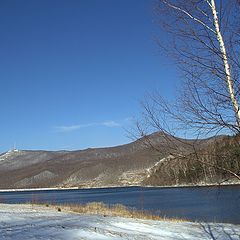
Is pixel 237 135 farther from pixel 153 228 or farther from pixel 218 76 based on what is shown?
pixel 153 228

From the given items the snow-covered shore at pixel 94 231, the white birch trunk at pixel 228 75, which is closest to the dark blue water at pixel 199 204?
the snow-covered shore at pixel 94 231

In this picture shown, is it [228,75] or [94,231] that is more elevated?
[228,75]

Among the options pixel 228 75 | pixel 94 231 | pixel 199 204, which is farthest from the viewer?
pixel 199 204

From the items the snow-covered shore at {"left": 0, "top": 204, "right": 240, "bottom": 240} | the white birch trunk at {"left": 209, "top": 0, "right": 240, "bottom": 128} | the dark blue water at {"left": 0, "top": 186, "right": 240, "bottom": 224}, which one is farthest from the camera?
the dark blue water at {"left": 0, "top": 186, "right": 240, "bottom": 224}

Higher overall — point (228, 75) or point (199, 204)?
point (228, 75)

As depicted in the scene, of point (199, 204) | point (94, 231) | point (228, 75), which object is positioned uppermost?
point (228, 75)

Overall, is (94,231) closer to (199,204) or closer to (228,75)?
(228,75)

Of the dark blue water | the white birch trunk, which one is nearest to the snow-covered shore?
the dark blue water

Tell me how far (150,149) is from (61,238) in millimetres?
2684

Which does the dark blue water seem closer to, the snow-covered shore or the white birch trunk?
the snow-covered shore

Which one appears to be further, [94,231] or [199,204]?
[199,204]

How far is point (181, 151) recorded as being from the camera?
25.2 feet

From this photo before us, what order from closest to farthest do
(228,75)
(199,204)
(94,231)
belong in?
(228,75) → (94,231) → (199,204)

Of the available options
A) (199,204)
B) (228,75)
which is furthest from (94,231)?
(199,204)
